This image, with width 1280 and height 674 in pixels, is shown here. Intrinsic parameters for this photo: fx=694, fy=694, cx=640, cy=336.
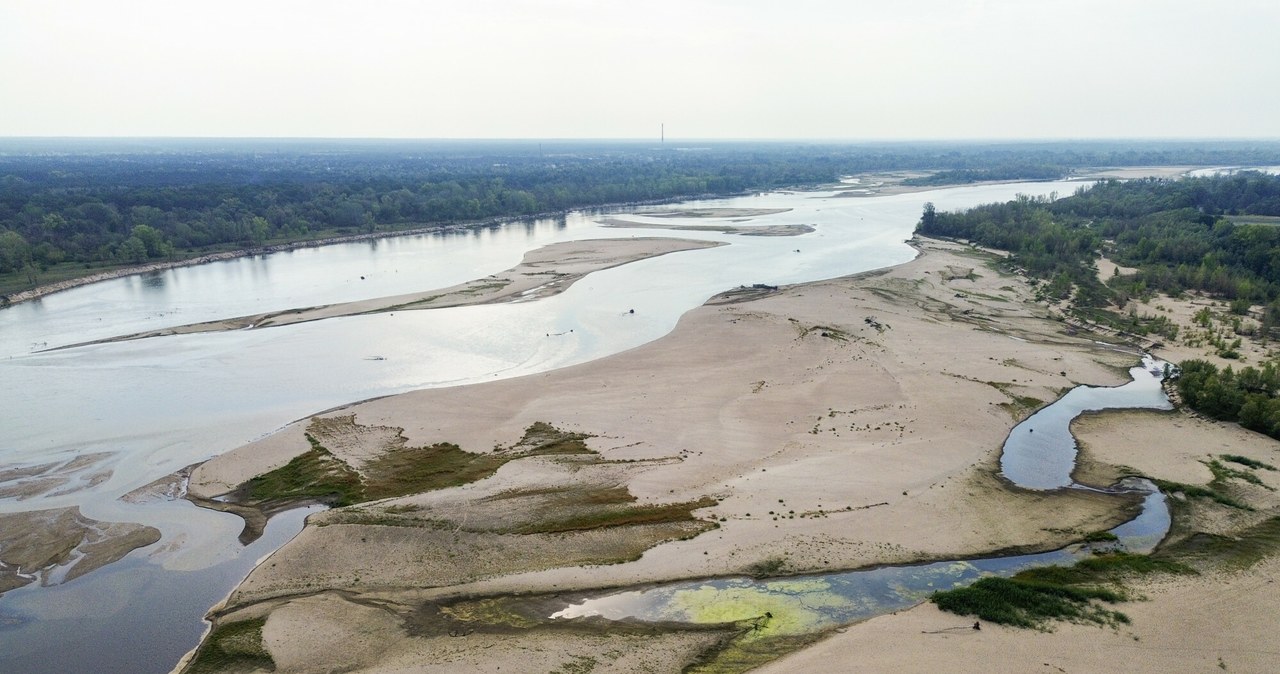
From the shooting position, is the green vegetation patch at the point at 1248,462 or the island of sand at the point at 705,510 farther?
the green vegetation patch at the point at 1248,462

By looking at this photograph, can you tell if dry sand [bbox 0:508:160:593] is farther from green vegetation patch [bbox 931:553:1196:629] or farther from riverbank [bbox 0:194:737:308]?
riverbank [bbox 0:194:737:308]

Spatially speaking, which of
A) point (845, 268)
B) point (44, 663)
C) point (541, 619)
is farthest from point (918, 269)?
point (44, 663)

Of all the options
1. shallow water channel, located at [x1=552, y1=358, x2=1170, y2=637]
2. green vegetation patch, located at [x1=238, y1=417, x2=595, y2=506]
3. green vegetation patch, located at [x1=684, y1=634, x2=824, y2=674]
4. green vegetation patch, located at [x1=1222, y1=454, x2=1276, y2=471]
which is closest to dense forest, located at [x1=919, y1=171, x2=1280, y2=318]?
green vegetation patch, located at [x1=1222, y1=454, x2=1276, y2=471]

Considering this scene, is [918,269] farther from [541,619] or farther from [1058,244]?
[541,619]

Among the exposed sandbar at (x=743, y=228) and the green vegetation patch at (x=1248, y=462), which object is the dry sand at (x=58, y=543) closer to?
the green vegetation patch at (x=1248, y=462)

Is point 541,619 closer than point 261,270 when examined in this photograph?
Yes

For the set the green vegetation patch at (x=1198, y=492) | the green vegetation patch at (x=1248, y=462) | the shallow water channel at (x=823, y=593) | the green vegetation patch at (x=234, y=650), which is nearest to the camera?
the green vegetation patch at (x=234, y=650)

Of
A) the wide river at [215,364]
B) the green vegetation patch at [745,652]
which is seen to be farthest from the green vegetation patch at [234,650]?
the green vegetation patch at [745,652]
